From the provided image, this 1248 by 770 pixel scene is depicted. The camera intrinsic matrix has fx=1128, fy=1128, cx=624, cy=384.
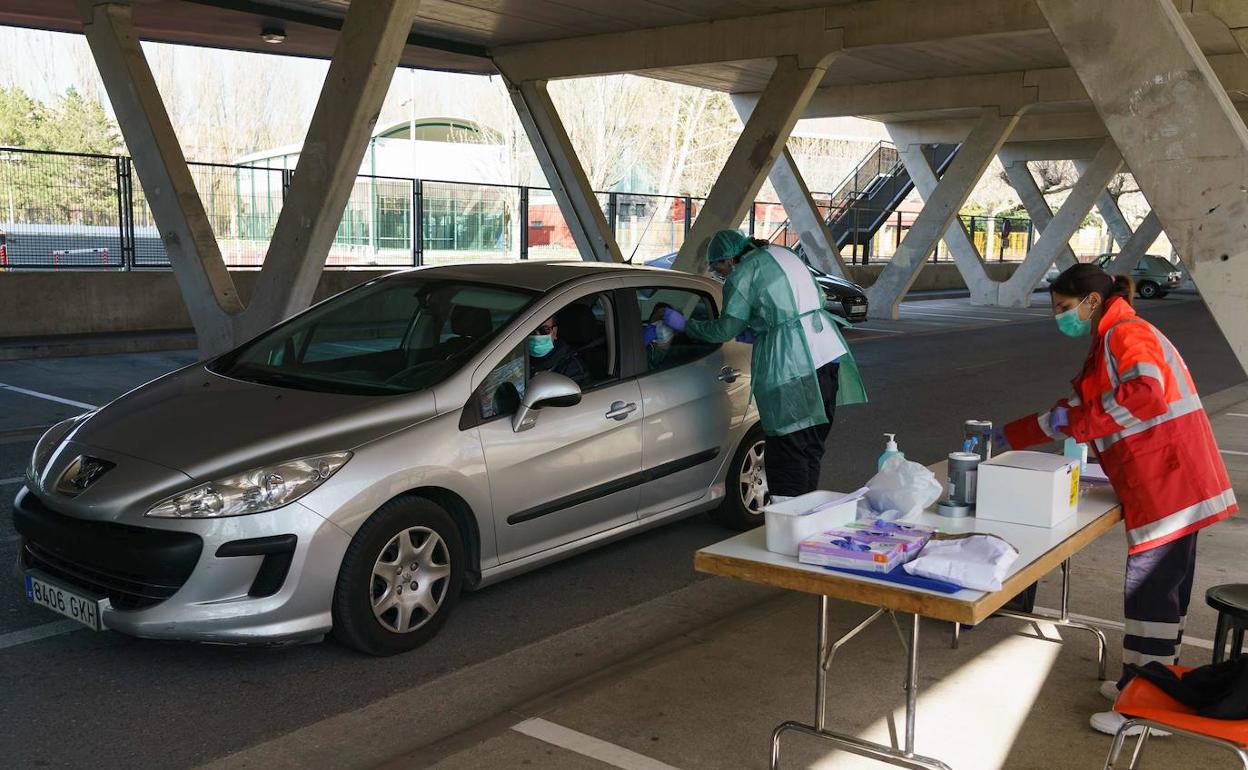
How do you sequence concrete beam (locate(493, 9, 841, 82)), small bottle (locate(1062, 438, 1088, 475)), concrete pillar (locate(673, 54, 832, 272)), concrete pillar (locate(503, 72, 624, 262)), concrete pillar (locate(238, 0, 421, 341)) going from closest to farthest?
small bottle (locate(1062, 438, 1088, 475)) < concrete pillar (locate(238, 0, 421, 341)) < concrete beam (locate(493, 9, 841, 82)) < concrete pillar (locate(673, 54, 832, 272)) < concrete pillar (locate(503, 72, 624, 262))

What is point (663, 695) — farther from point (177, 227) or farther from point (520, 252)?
point (520, 252)

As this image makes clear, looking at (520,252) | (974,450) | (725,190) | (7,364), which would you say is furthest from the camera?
(520,252)

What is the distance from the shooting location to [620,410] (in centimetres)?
555

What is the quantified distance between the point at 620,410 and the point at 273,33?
1442cm

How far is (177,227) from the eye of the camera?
1386 cm

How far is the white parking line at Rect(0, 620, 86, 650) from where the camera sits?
189 inches

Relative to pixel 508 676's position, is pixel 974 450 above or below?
above

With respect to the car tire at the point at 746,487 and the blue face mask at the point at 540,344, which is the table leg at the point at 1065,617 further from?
the blue face mask at the point at 540,344

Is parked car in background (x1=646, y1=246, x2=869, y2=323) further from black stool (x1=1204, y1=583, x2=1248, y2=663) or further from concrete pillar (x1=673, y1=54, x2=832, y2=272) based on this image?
black stool (x1=1204, y1=583, x2=1248, y2=663)

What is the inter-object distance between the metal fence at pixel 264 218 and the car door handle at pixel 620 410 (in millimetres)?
12568

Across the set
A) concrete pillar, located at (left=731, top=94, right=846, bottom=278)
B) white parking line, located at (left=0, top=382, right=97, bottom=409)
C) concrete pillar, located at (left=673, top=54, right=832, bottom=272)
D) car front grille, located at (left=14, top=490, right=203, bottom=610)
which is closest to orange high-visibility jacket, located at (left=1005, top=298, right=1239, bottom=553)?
car front grille, located at (left=14, top=490, right=203, bottom=610)

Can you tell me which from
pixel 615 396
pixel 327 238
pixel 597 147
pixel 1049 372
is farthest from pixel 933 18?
pixel 597 147

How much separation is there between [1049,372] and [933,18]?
5425 mm

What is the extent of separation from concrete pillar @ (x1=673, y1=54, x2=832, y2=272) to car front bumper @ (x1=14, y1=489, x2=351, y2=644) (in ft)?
47.3
